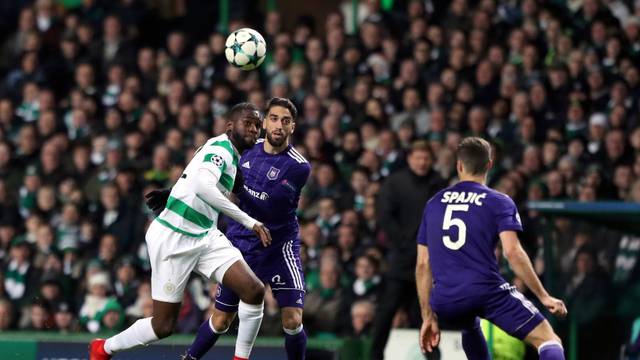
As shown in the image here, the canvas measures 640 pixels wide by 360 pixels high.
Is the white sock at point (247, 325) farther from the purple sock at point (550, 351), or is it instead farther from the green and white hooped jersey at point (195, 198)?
the purple sock at point (550, 351)

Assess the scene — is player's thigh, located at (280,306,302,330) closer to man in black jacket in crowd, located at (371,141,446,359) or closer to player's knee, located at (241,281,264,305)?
player's knee, located at (241,281,264,305)

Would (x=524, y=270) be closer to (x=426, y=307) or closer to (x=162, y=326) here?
(x=426, y=307)

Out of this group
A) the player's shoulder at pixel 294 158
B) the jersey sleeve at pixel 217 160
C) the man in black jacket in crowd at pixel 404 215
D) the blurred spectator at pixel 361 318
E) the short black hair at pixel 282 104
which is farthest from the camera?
the blurred spectator at pixel 361 318

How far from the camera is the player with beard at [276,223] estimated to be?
9.10 m

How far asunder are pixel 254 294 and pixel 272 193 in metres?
0.91

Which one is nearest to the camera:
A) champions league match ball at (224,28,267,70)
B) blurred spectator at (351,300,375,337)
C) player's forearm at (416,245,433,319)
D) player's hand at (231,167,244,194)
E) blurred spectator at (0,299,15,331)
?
player's forearm at (416,245,433,319)

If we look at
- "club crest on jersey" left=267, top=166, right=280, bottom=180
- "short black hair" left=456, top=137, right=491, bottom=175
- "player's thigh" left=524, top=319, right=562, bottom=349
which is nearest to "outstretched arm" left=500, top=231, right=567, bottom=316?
"player's thigh" left=524, top=319, right=562, bottom=349

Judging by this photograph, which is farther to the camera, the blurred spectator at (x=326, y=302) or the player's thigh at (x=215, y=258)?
the blurred spectator at (x=326, y=302)

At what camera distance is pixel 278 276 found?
917 cm

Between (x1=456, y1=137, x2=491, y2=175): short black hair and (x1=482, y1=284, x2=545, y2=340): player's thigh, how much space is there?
72cm

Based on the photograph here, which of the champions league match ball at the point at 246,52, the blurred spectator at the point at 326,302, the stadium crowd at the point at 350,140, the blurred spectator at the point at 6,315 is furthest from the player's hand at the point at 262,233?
the blurred spectator at the point at 6,315

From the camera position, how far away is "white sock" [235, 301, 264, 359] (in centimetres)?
866

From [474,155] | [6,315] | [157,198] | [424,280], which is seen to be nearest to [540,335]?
[424,280]

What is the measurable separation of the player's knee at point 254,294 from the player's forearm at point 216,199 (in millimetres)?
443
